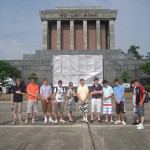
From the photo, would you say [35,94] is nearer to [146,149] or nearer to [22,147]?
[22,147]

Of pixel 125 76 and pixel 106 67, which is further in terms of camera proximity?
pixel 106 67

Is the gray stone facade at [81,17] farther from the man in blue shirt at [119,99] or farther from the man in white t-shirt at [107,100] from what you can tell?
the man in blue shirt at [119,99]

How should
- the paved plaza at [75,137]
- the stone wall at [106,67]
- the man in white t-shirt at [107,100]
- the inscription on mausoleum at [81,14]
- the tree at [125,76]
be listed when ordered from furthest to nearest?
the inscription on mausoleum at [81,14]
the stone wall at [106,67]
the tree at [125,76]
the man in white t-shirt at [107,100]
the paved plaza at [75,137]

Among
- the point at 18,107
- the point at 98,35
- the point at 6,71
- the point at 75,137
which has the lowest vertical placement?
the point at 75,137

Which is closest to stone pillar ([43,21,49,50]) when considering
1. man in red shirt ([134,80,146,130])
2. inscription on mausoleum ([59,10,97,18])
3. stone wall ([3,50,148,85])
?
inscription on mausoleum ([59,10,97,18])

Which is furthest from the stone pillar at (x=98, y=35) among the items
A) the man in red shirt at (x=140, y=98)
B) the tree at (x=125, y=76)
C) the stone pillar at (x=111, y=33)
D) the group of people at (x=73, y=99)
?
the man in red shirt at (x=140, y=98)

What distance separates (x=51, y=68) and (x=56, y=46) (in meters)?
11.4

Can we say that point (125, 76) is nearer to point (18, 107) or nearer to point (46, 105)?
point (46, 105)

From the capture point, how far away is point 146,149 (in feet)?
18.5

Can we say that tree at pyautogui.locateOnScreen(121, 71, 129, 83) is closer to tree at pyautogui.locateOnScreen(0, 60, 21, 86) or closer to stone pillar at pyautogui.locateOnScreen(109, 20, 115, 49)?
tree at pyautogui.locateOnScreen(0, 60, 21, 86)

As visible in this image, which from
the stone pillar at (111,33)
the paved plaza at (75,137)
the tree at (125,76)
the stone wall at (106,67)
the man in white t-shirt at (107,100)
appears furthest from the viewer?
the stone pillar at (111,33)

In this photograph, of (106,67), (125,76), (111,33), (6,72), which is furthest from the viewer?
(111,33)

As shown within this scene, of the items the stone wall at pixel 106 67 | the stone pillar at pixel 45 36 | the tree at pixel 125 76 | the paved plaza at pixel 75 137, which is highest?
the stone pillar at pixel 45 36

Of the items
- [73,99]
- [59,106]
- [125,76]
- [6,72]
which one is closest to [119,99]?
[73,99]
